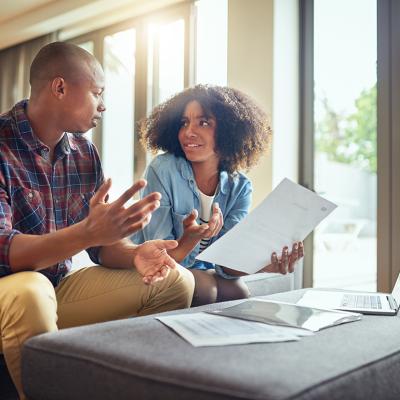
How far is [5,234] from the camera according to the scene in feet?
4.12

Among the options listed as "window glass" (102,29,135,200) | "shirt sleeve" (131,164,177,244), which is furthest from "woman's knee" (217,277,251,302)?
"window glass" (102,29,135,200)

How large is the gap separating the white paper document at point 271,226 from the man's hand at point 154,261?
0.09 metres

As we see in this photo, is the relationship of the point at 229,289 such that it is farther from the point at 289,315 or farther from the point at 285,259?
the point at 289,315

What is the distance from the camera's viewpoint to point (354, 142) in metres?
3.21

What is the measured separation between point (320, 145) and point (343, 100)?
30 cm

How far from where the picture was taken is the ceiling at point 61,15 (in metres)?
4.18

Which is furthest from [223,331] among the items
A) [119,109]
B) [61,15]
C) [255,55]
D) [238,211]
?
[61,15]

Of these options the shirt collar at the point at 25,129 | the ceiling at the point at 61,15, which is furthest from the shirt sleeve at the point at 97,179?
the ceiling at the point at 61,15

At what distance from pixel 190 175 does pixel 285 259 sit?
53 cm

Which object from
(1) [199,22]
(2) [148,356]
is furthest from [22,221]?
(1) [199,22]

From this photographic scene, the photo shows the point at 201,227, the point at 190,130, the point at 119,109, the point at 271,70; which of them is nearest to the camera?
the point at 201,227

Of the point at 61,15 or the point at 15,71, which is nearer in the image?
the point at 61,15

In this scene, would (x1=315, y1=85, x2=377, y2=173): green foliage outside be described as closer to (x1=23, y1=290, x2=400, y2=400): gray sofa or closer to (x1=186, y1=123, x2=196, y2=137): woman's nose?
(x1=186, y1=123, x2=196, y2=137): woman's nose

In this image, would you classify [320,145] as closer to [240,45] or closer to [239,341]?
[240,45]
